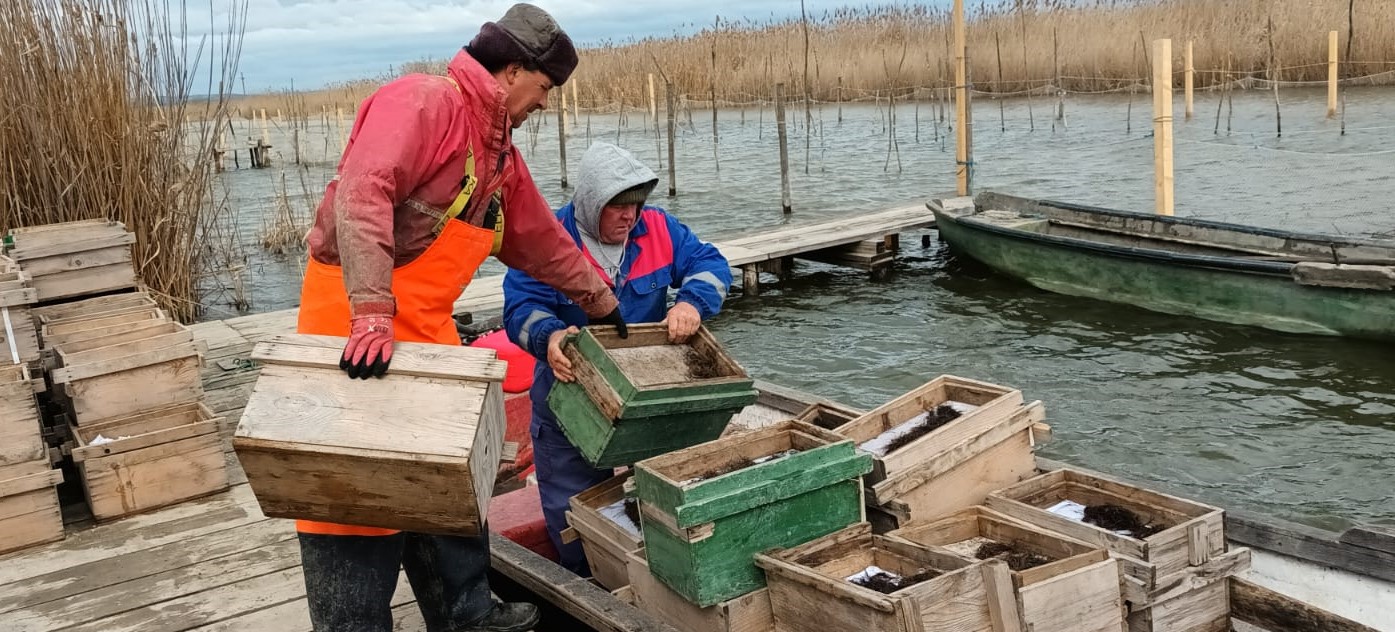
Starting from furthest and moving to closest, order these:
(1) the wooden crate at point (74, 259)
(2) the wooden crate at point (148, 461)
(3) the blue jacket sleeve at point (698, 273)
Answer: (1) the wooden crate at point (74, 259)
(2) the wooden crate at point (148, 461)
(3) the blue jacket sleeve at point (698, 273)

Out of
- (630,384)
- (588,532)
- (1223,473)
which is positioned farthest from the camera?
(1223,473)

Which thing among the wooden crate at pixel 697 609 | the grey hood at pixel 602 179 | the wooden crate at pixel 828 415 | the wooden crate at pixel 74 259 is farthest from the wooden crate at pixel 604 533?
the wooden crate at pixel 74 259

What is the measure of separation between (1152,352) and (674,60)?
25.9 m

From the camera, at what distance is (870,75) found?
3325 centimetres

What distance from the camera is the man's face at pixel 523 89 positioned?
9.68 feet

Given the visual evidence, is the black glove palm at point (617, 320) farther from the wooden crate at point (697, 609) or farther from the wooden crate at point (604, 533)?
the wooden crate at point (697, 609)

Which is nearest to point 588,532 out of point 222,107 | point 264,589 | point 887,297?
point 264,589

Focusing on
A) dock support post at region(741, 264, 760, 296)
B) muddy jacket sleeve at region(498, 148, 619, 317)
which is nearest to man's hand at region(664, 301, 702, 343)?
muddy jacket sleeve at region(498, 148, 619, 317)

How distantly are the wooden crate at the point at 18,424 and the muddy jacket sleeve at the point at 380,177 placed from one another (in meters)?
2.74

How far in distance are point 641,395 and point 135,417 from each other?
3081mm

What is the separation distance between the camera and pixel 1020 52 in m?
30.2

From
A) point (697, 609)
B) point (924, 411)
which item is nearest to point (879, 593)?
point (697, 609)

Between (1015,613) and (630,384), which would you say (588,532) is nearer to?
(630,384)

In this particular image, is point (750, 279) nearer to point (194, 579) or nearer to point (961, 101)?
point (961, 101)
